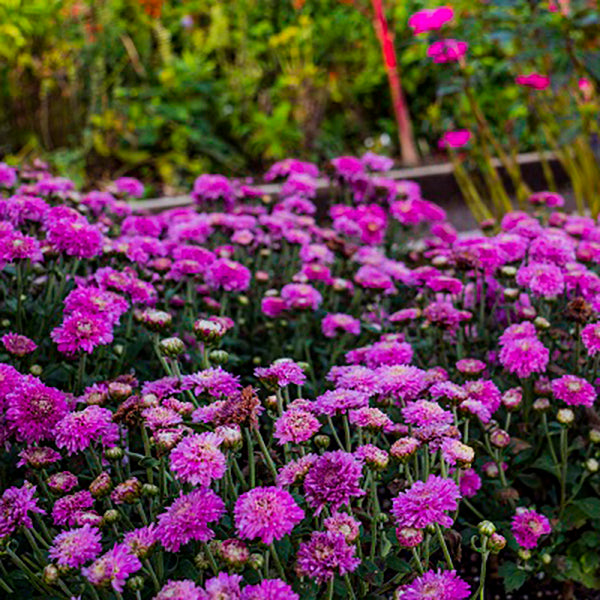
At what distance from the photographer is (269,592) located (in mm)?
851

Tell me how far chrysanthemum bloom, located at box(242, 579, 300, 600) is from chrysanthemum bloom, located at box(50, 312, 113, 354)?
529 millimetres

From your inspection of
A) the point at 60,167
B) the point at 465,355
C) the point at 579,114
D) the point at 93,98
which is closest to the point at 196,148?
the point at 93,98

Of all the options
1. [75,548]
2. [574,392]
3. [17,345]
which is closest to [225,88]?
[17,345]

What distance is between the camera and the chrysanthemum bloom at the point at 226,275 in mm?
1640

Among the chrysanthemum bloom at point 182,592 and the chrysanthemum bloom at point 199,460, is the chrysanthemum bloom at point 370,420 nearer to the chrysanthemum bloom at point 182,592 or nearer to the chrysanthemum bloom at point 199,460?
the chrysanthemum bloom at point 199,460

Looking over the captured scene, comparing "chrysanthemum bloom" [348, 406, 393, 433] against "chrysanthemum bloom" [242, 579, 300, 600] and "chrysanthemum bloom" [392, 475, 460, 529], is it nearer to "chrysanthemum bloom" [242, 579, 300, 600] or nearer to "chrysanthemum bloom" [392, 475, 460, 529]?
"chrysanthemum bloom" [392, 475, 460, 529]

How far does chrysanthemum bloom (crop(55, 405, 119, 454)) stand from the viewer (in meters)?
1.06

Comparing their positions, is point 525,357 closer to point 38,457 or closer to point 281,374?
point 281,374

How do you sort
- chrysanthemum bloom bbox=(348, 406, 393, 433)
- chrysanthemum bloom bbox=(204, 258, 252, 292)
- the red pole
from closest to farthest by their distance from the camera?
chrysanthemum bloom bbox=(348, 406, 393, 433) → chrysanthemum bloom bbox=(204, 258, 252, 292) → the red pole

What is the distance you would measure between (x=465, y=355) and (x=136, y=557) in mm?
957

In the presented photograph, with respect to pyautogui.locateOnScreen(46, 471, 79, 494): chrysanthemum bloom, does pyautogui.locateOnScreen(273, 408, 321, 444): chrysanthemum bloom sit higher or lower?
higher

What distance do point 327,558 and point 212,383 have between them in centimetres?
33

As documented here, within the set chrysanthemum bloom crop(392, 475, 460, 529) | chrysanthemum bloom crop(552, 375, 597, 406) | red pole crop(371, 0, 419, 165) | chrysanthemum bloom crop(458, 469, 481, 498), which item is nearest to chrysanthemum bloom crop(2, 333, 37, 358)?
chrysanthemum bloom crop(392, 475, 460, 529)

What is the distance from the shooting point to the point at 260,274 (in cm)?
185
